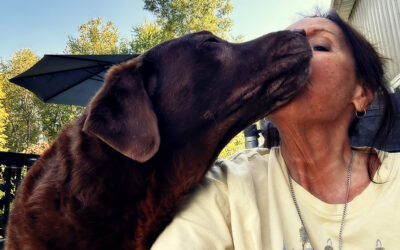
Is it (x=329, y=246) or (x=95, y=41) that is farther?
(x=95, y=41)

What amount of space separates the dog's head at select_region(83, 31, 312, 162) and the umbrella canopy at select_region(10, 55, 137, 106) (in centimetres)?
327

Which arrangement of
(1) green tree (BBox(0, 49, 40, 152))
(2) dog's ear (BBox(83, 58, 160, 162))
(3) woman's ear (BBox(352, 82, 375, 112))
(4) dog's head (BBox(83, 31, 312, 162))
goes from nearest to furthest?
(2) dog's ear (BBox(83, 58, 160, 162)) → (4) dog's head (BBox(83, 31, 312, 162)) → (3) woman's ear (BBox(352, 82, 375, 112)) → (1) green tree (BBox(0, 49, 40, 152))

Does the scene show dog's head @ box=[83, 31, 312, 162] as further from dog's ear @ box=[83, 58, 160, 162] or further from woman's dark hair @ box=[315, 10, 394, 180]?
woman's dark hair @ box=[315, 10, 394, 180]

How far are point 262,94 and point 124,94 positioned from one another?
0.62 meters

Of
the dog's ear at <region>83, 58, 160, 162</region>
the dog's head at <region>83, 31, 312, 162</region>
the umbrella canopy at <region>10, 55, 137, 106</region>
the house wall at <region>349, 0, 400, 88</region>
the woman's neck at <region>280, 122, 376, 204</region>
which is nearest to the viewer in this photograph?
the dog's ear at <region>83, 58, 160, 162</region>

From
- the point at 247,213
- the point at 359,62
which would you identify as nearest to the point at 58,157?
the point at 247,213

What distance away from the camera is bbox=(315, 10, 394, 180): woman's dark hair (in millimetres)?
1558

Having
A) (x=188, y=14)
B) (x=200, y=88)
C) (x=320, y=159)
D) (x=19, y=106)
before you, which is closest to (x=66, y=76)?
(x=200, y=88)

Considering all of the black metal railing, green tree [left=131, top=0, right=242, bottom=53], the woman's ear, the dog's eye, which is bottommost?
the black metal railing

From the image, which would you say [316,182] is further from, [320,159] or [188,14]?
[188,14]

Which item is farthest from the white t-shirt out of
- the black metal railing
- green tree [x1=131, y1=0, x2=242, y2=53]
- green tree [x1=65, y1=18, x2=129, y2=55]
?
green tree [x1=65, y1=18, x2=129, y2=55]

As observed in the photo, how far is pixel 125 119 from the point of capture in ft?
4.14

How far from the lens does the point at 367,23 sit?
5.55m

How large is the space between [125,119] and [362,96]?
3.82 ft
